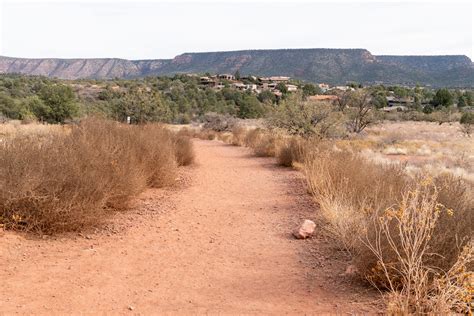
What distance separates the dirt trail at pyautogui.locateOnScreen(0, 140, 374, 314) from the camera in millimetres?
4625

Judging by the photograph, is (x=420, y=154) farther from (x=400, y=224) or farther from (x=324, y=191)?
(x=400, y=224)

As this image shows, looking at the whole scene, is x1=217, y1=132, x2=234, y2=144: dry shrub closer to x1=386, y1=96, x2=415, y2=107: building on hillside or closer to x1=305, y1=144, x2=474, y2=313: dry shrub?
x1=305, y1=144, x2=474, y2=313: dry shrub

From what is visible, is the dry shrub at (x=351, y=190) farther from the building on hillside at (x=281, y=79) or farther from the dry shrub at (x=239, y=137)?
the building on hillside at (x=281, y=79)

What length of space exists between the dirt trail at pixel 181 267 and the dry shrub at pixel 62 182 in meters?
0.31

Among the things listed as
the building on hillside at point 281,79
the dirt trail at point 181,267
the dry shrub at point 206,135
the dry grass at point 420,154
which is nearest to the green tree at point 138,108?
the dry shrub at point 206,135

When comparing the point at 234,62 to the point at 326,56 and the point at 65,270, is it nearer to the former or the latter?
the point at 326,56

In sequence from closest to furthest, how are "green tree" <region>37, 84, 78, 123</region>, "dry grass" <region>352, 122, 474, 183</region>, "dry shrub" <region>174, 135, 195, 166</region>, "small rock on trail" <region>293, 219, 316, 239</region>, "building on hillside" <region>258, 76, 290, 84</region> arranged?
"small rock on trail" <region>293, 219, 316, 239</region> < "dry shrub" <region>174, 135, 195, 166</region> < "dry grass" <region>352, 122, 474, 183</region> < "green tree" <region>37, 84, 78, 123</region> < "building on hillside" <region>258, 76, 290, 84</region>

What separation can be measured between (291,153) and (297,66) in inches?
2625

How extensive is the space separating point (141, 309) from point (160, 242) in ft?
7.67

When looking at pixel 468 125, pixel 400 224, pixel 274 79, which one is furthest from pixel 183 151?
pixel 274 79

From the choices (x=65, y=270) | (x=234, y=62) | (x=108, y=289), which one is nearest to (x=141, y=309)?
(x=108, y=289)

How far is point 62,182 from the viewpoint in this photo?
685 centimetres

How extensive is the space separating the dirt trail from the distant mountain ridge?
65891 mm

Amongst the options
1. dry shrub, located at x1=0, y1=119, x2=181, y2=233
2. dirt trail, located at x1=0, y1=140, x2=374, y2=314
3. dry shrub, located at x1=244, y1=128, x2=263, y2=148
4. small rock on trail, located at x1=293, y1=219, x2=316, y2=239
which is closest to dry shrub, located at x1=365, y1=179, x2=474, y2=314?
dirt trail, located at x1=0, y1=140, x2=374, y2=314
